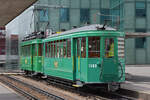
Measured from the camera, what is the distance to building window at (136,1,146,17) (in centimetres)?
4005

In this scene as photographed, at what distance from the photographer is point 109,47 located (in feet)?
38.2

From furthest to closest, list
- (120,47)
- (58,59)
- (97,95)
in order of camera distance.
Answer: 1. (58,59)
2. (97,95)
3. (120,47)

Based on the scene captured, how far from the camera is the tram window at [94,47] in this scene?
11539 mm

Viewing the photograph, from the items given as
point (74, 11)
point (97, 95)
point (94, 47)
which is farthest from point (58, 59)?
point (74, 11)

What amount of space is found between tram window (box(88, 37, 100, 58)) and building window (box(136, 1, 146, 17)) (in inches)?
1168

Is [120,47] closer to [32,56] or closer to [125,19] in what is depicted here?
[32,56]

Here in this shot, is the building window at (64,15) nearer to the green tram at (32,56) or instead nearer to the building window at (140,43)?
the building window at (140,43)

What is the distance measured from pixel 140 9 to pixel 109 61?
30321 millimetres

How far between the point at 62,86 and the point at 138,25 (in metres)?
26.8

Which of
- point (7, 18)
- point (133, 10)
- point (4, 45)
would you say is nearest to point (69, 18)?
point (133, 10)

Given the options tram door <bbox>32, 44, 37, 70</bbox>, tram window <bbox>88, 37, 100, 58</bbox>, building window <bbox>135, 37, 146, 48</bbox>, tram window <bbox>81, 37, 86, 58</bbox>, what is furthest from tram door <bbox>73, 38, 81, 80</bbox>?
building window <bbox>135, 37, 146, 48</bbox>

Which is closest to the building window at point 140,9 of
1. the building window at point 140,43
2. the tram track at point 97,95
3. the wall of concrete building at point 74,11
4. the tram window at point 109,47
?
the building window at point 140,43

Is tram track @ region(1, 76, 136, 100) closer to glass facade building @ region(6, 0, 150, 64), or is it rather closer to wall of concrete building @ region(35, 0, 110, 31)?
glass facade building @ region(6, 0, 150, 64)

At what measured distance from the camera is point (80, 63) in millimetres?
12000
